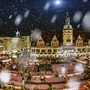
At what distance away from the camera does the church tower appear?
46219mm

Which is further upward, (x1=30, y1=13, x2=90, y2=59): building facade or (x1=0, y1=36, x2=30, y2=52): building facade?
(x1=0, y1=36, x2=30, y2=52): building facade

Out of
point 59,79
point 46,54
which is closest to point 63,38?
point 46,54

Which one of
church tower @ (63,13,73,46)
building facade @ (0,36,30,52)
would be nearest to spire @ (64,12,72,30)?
church tower @ (63,13,73,46)

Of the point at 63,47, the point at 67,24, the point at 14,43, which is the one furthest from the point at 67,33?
the point at 14,43

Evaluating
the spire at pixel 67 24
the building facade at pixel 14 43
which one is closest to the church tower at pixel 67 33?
the spire at pixel 67 24

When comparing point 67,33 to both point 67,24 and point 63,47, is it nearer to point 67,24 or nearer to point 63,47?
point 67,24

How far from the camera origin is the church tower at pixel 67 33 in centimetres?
4622

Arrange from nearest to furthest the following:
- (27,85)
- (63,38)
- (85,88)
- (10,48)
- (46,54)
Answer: (85,88), (27,85), (46,54), (63,38), (10,48)

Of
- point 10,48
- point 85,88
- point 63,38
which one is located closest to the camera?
point 85,88

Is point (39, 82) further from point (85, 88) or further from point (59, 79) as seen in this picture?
point (85, 88)

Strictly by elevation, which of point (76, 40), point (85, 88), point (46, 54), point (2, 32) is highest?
point (2, 32)

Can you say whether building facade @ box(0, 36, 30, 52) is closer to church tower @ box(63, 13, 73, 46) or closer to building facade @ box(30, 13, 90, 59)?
building facade @ box(30, 13, 90, 59)

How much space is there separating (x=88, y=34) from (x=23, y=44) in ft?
114

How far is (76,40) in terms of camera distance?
4616 cm
